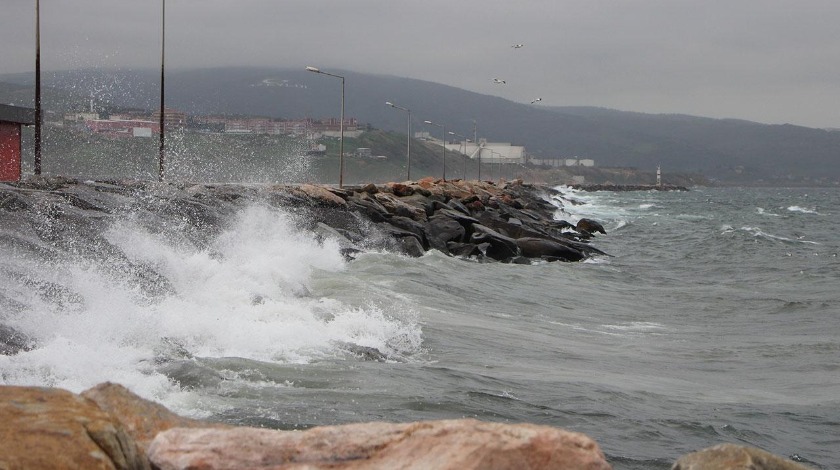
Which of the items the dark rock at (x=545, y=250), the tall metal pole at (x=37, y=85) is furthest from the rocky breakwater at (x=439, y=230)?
the tall metal pole at (x=37, y=85)

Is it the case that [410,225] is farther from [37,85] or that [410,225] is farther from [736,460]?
[736,460]

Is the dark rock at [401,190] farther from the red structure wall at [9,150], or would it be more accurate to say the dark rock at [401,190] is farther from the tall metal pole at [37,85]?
the tall metal pole at [37,85]

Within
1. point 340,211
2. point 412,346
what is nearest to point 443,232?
point 340,211

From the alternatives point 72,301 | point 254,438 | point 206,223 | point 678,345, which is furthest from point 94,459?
point 206,223

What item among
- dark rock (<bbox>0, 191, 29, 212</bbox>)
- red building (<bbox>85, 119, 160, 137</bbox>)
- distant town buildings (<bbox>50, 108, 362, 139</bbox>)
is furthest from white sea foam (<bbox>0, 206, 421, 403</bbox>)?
distant town buildings (<bbox>50, 108, 362, 139</bbox>)

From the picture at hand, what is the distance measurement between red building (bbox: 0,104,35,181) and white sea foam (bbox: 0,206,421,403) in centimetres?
1172

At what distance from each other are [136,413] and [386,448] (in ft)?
4.92

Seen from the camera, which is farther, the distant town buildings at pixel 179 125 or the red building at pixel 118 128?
the distant town buildings at pixel 179 125

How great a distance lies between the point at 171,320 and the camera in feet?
37.7

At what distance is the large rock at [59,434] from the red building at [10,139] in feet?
80.2

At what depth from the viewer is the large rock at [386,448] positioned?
14.1 ft

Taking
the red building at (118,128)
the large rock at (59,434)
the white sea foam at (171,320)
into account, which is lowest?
the white sea foam at (171,320)

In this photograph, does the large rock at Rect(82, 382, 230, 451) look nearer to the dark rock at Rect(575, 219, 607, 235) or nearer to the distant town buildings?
the dark rock at Rect(575, 219, 607, 235)

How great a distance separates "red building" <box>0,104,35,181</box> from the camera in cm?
2780
